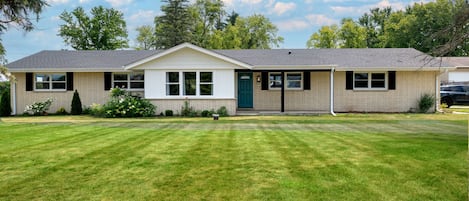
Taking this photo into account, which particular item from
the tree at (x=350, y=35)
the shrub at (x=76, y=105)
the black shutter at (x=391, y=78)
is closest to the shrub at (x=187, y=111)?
the shrub at (x=76, y=105)

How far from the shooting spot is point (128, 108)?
19219 millimetres

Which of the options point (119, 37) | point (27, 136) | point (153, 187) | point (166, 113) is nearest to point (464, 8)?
point (153, 187)

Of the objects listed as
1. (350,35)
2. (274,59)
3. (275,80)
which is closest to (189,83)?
(275,80)

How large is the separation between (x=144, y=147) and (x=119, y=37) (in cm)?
3761

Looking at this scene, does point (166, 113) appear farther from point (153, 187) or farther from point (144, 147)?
point (153, 187)

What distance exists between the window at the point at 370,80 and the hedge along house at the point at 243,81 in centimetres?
5

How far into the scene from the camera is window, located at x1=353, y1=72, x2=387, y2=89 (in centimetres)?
2136

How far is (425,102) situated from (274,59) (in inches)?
316

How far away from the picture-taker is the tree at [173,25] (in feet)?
149

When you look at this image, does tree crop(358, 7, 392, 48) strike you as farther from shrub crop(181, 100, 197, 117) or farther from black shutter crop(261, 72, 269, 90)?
shrub crop(181, 100, 197, 117)

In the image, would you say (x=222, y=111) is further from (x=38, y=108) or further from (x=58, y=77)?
(x=38, y=108)

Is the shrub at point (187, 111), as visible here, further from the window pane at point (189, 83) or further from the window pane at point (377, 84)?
the window pane at point (377, 84)

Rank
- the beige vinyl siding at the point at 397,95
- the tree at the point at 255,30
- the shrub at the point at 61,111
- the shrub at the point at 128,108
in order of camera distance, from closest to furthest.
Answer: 1. the shrub at the point at 128,108
2. the beige vinyl siding at the point at 397,95
3. the shrub at the point at 61,111
4. the tree at the point at 255,30

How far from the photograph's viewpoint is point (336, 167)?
6367 mm
